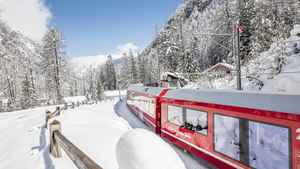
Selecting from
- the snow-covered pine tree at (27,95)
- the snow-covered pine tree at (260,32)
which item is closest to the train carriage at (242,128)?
the snow-covered pine tree at (260,32)

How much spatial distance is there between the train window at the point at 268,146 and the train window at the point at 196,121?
5.03 feet

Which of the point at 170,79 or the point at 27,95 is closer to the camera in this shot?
the point at 170,79

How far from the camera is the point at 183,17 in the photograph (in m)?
37.3

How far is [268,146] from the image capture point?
329 cm

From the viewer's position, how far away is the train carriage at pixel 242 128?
3.05m

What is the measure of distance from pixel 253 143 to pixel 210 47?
41.7 m

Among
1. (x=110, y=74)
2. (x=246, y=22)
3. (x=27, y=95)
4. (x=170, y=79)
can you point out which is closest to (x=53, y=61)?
(x=27, y=95)

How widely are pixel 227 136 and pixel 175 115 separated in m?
2.75

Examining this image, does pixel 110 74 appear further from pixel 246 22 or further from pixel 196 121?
pixel 196 121

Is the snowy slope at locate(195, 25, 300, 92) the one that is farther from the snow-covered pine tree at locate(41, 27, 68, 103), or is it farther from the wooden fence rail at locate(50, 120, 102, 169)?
the snow-covered pine tree at locate(41, 27, 68, 103)

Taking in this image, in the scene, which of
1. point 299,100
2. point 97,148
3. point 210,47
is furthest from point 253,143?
point 210,47

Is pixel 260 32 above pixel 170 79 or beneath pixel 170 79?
above

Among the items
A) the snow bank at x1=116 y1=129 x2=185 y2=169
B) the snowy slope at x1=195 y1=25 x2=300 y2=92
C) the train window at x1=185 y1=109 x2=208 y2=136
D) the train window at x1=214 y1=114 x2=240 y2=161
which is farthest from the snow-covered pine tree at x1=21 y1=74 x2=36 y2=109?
the snow bank at x1=116 y1=129 x2=185 y2=169

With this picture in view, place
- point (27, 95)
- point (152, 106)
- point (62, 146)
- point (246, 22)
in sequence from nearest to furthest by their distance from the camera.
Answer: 1. point (62, 146)
2. point (152, 106)
3. point (246, 22)
4. point (27, 95)
